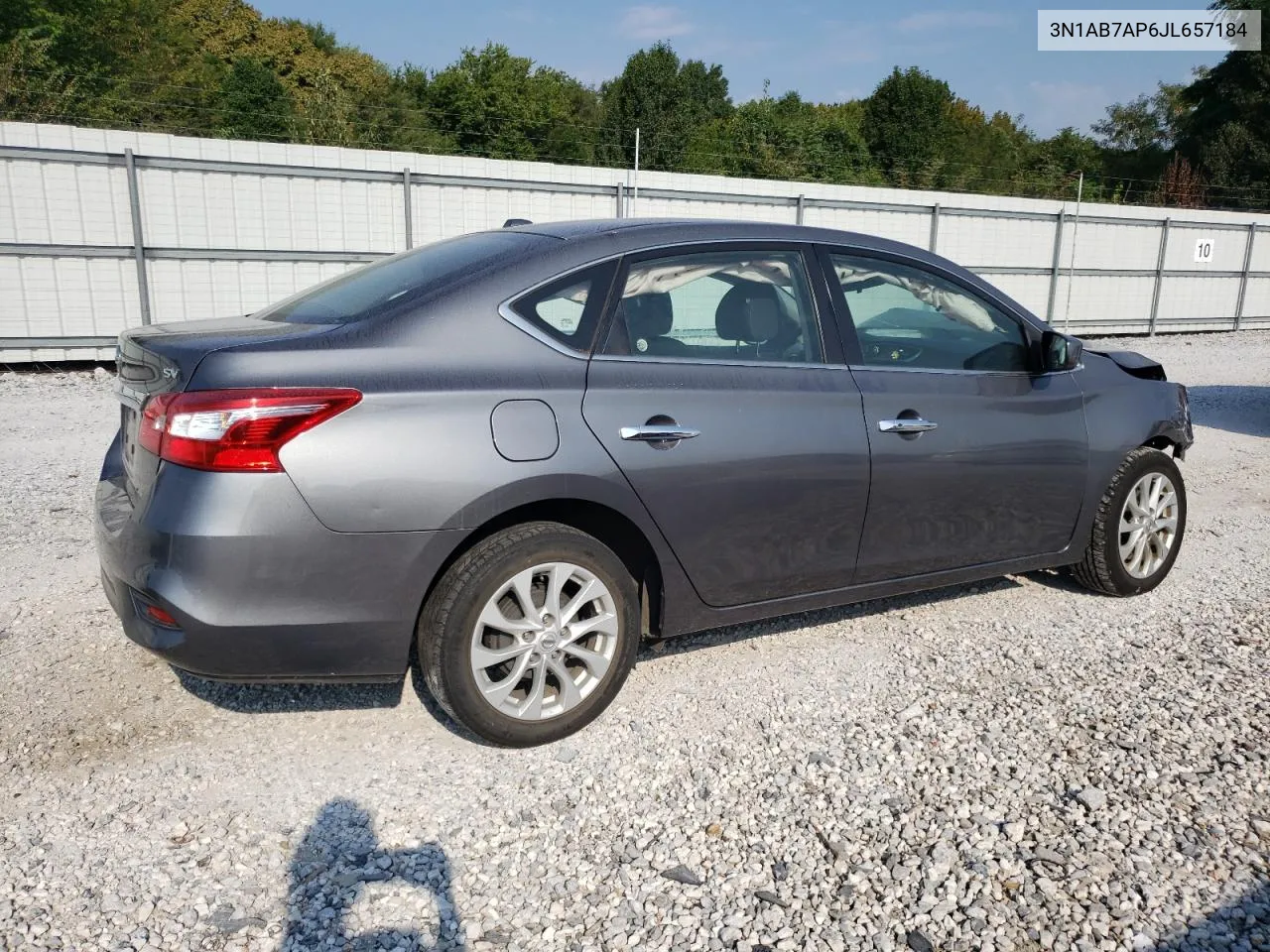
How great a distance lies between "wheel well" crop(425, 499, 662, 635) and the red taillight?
0.58 m

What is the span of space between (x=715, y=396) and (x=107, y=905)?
2.21 meters

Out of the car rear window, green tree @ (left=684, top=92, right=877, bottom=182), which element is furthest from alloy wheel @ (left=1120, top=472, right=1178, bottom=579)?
green tree @ (left=684, top=92, right=877, bottom=182)

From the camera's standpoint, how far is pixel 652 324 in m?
3.38

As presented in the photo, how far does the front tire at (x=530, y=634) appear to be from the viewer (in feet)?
9.76

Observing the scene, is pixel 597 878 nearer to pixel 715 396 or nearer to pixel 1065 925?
pixel 1065 925

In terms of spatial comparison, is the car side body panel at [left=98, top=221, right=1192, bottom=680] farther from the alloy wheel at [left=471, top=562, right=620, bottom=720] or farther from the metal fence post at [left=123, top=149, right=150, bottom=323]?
Answer: the metal fence post at [left=123, top=149, right=150, bottom=323]

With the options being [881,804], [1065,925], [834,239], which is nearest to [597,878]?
[881,804]

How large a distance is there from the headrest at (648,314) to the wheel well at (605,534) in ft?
1.95

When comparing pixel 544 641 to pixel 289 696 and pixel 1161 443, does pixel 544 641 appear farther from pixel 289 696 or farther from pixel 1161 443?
pixel 1161 443

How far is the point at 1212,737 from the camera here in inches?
131

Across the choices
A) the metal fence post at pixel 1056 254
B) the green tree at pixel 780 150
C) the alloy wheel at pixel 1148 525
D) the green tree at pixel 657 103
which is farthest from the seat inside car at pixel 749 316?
the green tree at pixel 657 103

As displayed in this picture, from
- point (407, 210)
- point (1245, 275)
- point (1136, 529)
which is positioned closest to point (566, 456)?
point (1136, 529)

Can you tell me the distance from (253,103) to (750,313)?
36762mm

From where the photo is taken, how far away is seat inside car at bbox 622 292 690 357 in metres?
3.32
